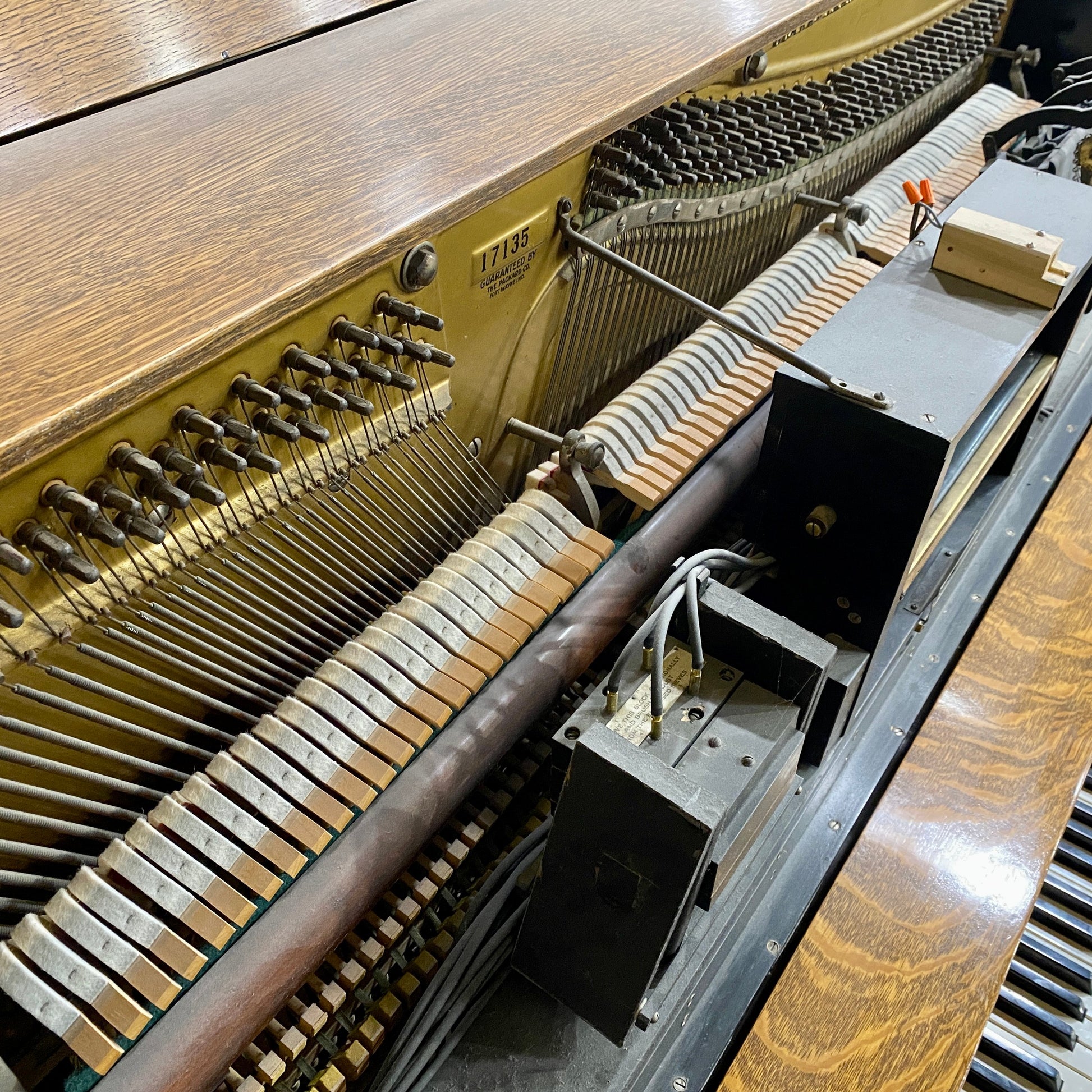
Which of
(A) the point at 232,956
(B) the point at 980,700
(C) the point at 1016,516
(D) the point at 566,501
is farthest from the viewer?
(C) the point at 1016,516

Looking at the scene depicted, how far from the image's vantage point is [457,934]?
150 cm

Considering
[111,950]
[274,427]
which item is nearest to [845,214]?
[274,427]

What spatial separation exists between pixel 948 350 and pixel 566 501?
646 mm

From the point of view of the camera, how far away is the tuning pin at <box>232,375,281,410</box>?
1225 millimetres

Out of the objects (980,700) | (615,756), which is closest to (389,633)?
(615,756)

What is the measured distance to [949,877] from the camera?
1.76 m

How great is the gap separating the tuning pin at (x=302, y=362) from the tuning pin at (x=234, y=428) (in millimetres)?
106

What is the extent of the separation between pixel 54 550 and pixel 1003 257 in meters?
1.49

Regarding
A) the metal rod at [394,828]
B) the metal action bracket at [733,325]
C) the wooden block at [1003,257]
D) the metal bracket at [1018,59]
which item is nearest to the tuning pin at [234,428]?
the metal rod at [394,828]

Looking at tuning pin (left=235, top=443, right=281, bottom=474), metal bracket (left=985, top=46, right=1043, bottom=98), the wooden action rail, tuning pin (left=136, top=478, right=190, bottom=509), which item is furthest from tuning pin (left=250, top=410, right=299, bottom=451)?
metal bracket (left=985, top=46, right=1043, bottom=98)

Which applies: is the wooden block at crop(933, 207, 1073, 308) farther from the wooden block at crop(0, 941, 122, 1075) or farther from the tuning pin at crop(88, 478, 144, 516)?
the wooden block at crop(0, 941, 122, 1075)

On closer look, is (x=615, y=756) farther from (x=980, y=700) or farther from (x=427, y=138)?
(x=980, y=700)

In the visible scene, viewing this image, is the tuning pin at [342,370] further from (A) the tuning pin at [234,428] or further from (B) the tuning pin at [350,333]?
(A) the tuning pin at [234,428]

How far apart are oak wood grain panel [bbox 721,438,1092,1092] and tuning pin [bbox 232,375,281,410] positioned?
1.13 meters
